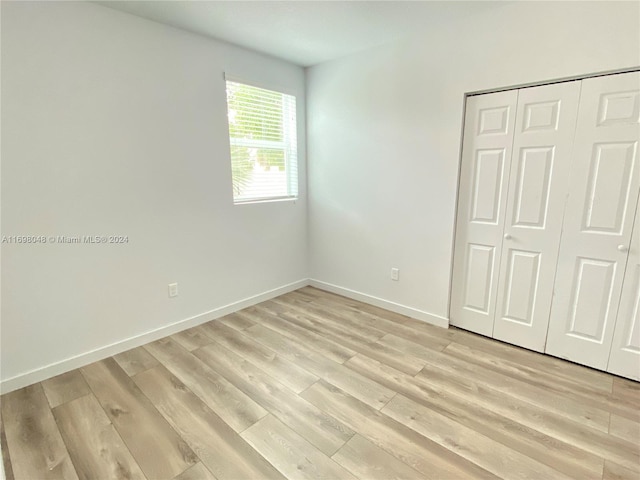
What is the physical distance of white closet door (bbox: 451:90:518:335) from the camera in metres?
2.41

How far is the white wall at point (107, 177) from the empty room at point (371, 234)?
0.05 ft

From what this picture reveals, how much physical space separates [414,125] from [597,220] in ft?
4.92

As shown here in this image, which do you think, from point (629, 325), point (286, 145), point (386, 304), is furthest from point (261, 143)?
point (629, 325)

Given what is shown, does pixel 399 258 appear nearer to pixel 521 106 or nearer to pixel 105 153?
pixel 521 106

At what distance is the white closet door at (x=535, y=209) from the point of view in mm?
2172

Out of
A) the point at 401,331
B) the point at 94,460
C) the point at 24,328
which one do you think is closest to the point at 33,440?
the point at 94,460

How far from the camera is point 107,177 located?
7.56ft

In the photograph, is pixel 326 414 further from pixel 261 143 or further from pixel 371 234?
pixel 261 143

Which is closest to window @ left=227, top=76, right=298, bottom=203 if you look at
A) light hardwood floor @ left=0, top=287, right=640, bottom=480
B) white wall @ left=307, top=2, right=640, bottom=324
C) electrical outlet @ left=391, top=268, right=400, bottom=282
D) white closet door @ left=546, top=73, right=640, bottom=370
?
white wall @ left=307, top=2, right=640, bottom=324

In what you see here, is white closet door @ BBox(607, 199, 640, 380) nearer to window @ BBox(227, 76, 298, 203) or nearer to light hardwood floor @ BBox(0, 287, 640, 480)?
light hardwood floor @ BBox(0, 287, 640, 480)

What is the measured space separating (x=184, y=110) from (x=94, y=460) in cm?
239

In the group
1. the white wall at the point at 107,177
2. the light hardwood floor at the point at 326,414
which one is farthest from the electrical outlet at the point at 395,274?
the white wall at the point at 107,177

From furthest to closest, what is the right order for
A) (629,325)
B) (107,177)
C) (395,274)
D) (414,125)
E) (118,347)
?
(395,274) → (414,125) → (118,347) → (107,177) → (629,325)

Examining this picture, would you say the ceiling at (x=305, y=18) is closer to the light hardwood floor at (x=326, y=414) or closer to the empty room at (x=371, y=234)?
the empty room at (x=371, y=234)
